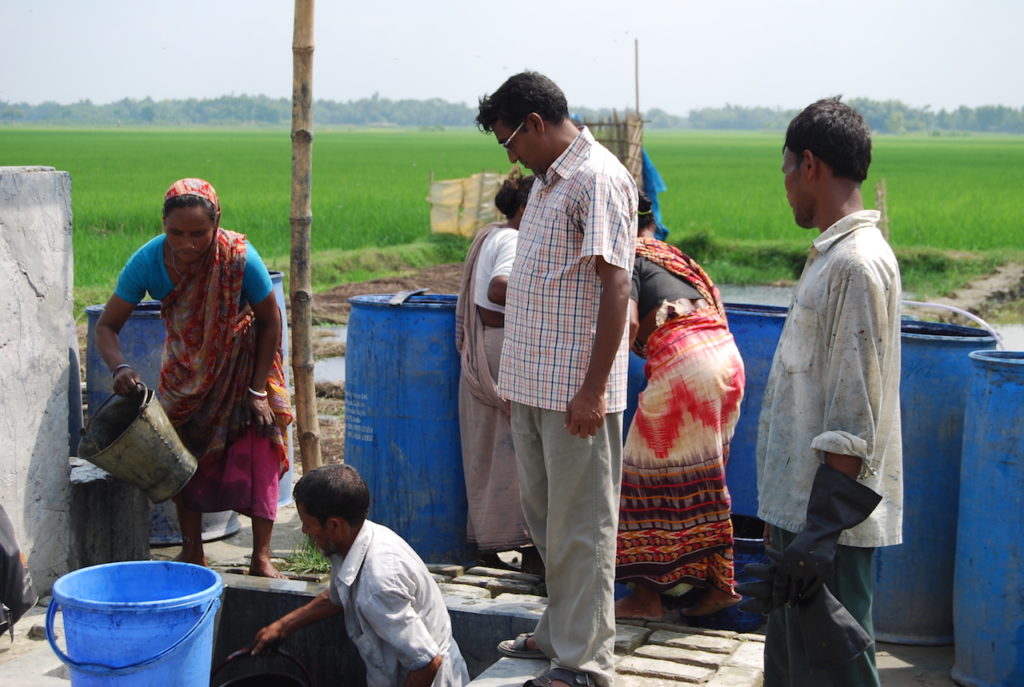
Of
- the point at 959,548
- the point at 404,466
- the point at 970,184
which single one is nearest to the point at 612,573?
the point at 959,548

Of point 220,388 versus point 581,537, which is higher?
point 220,388

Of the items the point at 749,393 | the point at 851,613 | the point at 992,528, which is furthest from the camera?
the point at 749,393

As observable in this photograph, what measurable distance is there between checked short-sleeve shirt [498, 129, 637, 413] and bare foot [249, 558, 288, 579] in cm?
155

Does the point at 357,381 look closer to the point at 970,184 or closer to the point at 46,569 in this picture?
the point at 46,569

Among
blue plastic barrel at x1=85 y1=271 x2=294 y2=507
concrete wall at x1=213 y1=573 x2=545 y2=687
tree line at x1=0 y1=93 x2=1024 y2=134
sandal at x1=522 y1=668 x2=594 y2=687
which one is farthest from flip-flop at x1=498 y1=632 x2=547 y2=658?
tree line at x1=0 y1=93 x2=1024 y2=134

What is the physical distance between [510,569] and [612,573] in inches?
58.1

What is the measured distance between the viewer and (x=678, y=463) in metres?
3.64

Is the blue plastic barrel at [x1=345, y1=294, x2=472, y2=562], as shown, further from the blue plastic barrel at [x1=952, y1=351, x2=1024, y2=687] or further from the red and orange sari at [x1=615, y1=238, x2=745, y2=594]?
the blue plastic barrel at [x1=952, y1=351, x2=1024, y2=687]

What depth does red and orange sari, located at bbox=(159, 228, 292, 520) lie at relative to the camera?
3.93 meters

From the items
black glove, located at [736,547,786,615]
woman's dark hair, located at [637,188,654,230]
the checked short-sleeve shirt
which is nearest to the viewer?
black glove, located at [736,547,786,615]

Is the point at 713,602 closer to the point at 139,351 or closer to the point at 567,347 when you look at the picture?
the point at 567,347

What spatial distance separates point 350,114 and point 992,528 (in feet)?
616

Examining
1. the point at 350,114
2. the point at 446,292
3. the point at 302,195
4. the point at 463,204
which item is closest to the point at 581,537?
the point at 302,195

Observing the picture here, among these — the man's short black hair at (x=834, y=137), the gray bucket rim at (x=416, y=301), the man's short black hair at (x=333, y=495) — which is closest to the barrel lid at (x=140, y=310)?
the gray bucket rim at (x=416, y=301)
